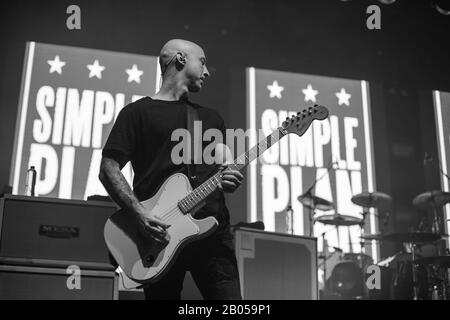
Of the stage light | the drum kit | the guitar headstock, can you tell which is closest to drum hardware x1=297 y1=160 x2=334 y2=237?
the drum kit

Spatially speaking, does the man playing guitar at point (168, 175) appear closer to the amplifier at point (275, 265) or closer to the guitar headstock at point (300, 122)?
the guitar headstock at point (300, 122)

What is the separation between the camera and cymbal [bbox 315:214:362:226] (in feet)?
21.6

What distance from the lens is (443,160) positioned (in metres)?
6.91

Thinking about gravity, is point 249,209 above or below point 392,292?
above

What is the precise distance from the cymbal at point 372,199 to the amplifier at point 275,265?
7.12 ft

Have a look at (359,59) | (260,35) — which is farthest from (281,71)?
(359,59)

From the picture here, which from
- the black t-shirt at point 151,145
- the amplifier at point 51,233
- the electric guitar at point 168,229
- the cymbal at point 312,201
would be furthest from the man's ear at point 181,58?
the cymbal at point 312,201

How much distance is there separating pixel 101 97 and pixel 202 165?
14.0 ft

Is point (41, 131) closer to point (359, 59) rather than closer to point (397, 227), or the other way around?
point (359, 59)

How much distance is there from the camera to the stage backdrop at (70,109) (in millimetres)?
6168

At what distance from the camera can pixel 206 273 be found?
2250 mm

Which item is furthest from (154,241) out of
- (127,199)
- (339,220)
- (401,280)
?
(339,220)
